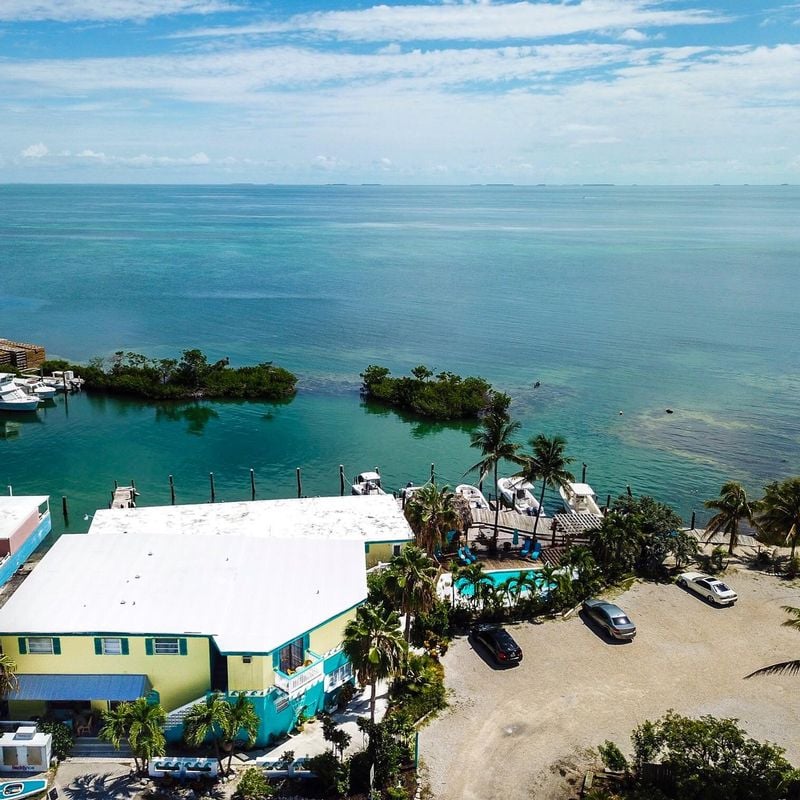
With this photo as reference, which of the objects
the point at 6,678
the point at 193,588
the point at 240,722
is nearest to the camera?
the point at 240,722

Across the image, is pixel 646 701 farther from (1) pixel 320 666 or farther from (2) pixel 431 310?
(2) pixel 431 310

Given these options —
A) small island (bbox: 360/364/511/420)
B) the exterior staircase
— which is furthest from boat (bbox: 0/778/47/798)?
small island (bbox: 360/364/511/420)

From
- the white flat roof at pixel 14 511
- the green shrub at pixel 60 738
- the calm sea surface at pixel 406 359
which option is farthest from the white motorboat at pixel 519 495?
the green shrub at pixel 60 738

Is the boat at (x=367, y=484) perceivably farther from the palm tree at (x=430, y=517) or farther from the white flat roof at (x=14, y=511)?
the white flat roof at (x=14, y=511)

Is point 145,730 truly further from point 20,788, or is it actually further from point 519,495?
point 519,495

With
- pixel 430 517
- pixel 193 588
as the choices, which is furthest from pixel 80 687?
pixel 430 517

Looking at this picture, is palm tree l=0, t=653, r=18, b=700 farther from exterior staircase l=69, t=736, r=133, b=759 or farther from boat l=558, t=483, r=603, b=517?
boat l=558, t=483, r=603, b=517
